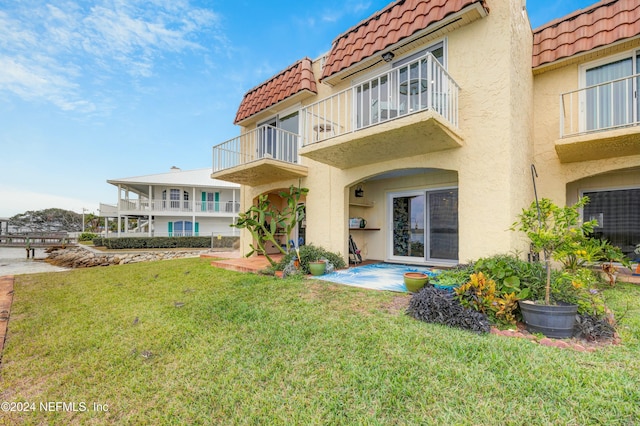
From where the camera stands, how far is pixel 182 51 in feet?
41.2

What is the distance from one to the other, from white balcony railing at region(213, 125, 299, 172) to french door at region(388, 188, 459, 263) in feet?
13.1

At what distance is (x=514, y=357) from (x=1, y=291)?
12.0m

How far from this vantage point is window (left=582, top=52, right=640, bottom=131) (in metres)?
5.83

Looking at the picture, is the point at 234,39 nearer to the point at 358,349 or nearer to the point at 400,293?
the point at 400,293

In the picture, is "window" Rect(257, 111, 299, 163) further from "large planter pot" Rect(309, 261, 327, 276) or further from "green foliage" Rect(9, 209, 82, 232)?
"green foliage" Rect(9, 209, 82, 232)

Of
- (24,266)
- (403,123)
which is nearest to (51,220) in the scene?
(24,266)

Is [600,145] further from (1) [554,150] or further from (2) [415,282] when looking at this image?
(2) [415,282]

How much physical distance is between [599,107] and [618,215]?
114 inches

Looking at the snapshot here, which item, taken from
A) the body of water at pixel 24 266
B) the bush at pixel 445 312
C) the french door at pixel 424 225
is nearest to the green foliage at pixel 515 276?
the bush at pixel 445 312

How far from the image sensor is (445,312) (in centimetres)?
380

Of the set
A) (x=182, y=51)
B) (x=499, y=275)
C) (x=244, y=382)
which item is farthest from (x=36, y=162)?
(x=499, y=275)

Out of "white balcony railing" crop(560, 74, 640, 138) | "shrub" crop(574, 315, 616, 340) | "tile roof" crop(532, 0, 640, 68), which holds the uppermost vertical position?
"tile roof" crop(532, 0, 640, 68)

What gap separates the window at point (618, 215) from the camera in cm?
679

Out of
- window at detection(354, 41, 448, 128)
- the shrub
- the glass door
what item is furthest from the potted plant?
the glass door
